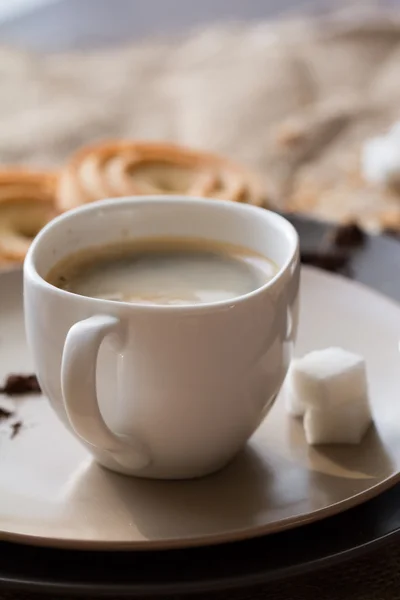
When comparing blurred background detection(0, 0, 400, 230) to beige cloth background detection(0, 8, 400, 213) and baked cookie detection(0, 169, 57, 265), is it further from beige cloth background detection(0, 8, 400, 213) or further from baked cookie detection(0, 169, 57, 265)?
baked cookie detection(0, 169, 57, 265)

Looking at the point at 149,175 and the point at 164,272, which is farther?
Result: the point at 149,175

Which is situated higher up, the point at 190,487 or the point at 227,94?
the point at 190,487

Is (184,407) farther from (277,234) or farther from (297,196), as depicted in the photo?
(297,196)

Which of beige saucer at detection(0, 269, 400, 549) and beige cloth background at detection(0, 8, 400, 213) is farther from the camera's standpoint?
beige cloth background at detection(0, 8, 400, 213)

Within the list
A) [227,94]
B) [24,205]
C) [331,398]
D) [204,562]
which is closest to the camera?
[204,562]

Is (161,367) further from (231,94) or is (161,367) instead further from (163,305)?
(231,94)

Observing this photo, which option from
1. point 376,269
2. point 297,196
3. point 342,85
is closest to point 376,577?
point 376,269

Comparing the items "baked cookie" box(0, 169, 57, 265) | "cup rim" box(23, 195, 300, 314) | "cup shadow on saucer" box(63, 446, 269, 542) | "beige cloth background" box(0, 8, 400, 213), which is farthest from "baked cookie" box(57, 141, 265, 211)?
"cup shadow on saucer" box(63, 446, 269, 542)

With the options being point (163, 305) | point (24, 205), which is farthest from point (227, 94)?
point (163, 305)

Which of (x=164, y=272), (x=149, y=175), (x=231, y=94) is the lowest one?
(x=231, y=94)
